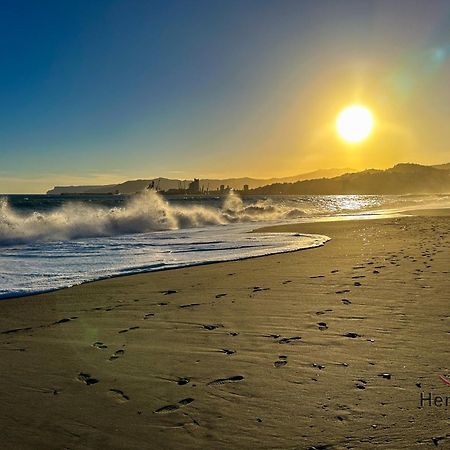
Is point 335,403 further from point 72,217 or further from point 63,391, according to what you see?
point 72,217

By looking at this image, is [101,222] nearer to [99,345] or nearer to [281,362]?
[99,345]

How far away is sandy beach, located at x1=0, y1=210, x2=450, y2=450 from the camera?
321 cm

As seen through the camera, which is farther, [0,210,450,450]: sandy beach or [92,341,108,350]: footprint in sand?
[92,341,108,350]: footprint in sand

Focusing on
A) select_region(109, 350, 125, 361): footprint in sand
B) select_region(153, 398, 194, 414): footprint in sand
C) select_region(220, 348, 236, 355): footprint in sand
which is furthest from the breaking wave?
select_region(153, 398, 194, 414): footprint in sand

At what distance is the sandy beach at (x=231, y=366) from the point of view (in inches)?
126

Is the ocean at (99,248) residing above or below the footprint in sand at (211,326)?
above

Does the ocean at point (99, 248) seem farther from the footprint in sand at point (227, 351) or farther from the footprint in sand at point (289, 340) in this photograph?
the footprint in sand at point (289, 340)

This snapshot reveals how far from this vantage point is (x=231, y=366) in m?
4.43

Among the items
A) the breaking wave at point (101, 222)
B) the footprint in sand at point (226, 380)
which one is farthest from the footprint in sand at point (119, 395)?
the breaking wave at point (101, 222)

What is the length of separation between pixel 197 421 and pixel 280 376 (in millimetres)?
1024

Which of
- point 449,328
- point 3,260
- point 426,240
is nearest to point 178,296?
point 449,328

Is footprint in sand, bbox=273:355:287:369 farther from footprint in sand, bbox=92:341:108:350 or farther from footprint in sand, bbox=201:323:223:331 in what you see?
footprint in sand, bbox=92:341:108:350

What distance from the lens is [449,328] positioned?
5.26 meters

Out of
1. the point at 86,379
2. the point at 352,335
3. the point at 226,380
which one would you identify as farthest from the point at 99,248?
the point at 226,380
